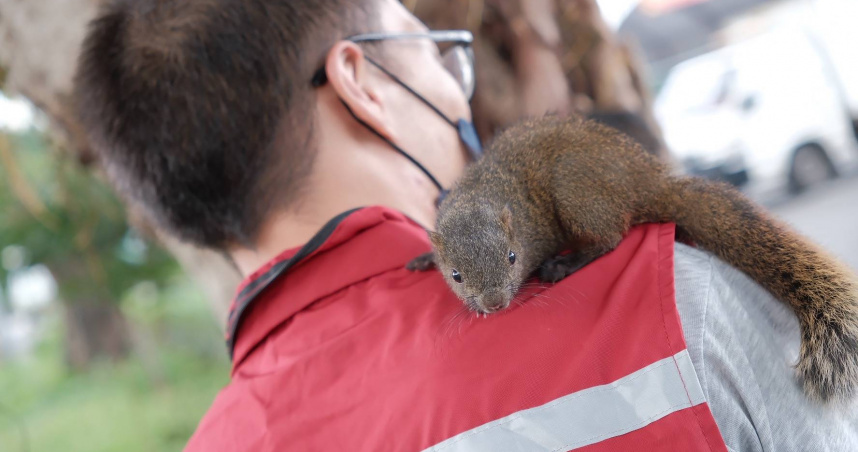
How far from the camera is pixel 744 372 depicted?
0.72m

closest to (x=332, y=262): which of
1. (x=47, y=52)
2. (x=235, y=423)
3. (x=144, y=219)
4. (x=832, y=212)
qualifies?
(x=235, y=423)

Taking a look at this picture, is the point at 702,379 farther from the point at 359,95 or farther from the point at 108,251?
the point at 108,251

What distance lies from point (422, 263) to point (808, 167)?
9.54ft

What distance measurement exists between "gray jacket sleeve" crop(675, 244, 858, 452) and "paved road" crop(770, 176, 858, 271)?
5.54ft

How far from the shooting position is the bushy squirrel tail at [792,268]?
2.68ft

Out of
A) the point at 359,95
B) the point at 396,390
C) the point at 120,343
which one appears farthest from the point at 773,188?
the point at 120,343

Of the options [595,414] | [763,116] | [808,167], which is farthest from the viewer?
[763,116]

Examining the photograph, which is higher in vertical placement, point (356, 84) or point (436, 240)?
point (356, 84)

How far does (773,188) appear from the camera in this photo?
3.59 meters

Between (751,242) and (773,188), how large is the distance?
295 centimetres

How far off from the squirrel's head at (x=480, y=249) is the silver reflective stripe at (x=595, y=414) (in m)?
0.39

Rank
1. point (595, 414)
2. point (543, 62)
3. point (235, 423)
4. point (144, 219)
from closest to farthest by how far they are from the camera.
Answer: point (595, 414) → point (235, 423) → point (144, 219) → point (543, 62)

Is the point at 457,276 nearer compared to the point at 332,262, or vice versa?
the point at 332,262

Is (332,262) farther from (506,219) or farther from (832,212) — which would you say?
(832,212)
